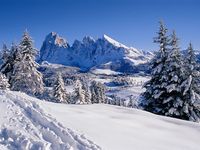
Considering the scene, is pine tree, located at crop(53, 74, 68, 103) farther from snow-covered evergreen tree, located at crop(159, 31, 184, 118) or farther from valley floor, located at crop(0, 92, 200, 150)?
valley floor, located at crop(0, 92, 200, 150)

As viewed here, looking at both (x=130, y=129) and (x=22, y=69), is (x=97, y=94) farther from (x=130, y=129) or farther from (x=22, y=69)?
(x=130, y=129)

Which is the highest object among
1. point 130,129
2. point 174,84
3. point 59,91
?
point 174,84

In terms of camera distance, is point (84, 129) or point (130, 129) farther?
point (130, 129)

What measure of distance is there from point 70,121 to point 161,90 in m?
16.0

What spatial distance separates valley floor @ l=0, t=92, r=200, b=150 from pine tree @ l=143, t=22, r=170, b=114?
9.92m

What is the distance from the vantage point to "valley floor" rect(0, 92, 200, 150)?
12.0 m

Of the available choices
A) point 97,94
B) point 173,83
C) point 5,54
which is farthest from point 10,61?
point 97,94

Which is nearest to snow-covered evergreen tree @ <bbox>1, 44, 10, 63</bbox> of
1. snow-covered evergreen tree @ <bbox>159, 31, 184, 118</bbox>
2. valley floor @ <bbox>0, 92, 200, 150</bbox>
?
snow-covered evergreen tree @ <bbox>159, 31, 184, 118</bbox>

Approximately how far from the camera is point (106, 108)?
20.7m

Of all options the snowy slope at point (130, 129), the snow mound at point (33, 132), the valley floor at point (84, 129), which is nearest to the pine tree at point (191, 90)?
the snowy slope at point (130, 129)

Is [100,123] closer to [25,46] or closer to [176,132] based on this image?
[176,132]

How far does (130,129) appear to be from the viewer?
15477mm

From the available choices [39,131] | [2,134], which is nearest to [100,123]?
[39,131]

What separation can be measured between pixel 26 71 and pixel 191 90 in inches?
875
